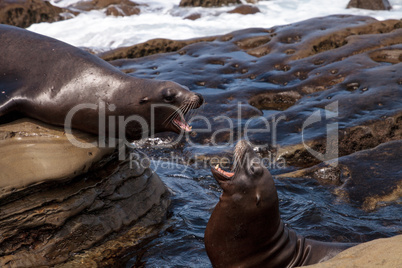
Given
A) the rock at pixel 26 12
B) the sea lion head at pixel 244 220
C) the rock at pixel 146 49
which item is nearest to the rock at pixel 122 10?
the rock at pixel 26 12

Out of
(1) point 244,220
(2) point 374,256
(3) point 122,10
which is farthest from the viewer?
(3) point 122,10

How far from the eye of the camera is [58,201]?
519 centimetres

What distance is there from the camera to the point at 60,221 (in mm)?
5168

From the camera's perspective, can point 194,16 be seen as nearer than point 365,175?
No

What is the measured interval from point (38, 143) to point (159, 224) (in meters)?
1.83

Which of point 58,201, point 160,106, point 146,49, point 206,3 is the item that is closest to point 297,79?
point 146,49

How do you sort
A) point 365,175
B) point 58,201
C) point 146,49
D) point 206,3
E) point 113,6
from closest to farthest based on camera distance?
point 58,201 → point 365,175 → point 146,49 → point 206,3 → point 113,6

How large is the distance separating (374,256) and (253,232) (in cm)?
145

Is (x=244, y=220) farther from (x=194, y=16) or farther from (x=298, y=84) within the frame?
(x=194, y=16)

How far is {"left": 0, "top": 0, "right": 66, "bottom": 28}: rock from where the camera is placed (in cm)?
2141

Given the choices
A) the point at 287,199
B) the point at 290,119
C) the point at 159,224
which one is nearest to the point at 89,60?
the point at 159,224

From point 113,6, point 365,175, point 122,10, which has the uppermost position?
point 113,6

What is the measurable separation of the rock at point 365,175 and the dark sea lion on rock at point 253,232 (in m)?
2.17

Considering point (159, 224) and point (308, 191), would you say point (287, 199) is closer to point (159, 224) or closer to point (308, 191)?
point (308, 191)
